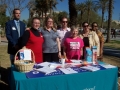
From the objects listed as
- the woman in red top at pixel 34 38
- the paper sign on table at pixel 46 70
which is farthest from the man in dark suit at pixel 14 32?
the paper sign on table at pixel 46 70

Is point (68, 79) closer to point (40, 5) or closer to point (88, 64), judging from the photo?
point (88, 64)

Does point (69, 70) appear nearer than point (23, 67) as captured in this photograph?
No

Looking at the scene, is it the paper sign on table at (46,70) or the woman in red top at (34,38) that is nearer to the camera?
the paper sign on table at (46,70)

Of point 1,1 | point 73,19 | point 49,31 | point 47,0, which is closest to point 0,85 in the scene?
point 49,31

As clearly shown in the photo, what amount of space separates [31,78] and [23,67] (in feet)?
1.02

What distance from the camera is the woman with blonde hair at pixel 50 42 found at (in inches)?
159

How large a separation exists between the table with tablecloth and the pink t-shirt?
0.91m

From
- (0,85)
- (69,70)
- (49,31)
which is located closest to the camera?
(69,70)

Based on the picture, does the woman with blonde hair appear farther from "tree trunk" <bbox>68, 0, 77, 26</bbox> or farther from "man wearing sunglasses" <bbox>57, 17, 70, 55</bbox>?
"tree trunk" <bbox>68, 0, 77, 26</bbox>

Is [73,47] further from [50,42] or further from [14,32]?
[14,32]

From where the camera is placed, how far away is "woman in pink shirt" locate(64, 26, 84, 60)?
3.98 m

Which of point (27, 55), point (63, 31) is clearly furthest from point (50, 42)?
point (27, 55)

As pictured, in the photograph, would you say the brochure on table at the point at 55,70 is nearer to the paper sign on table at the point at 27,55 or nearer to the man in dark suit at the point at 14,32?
the paper sign on table at the point at 27,55

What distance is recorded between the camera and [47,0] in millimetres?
33125
